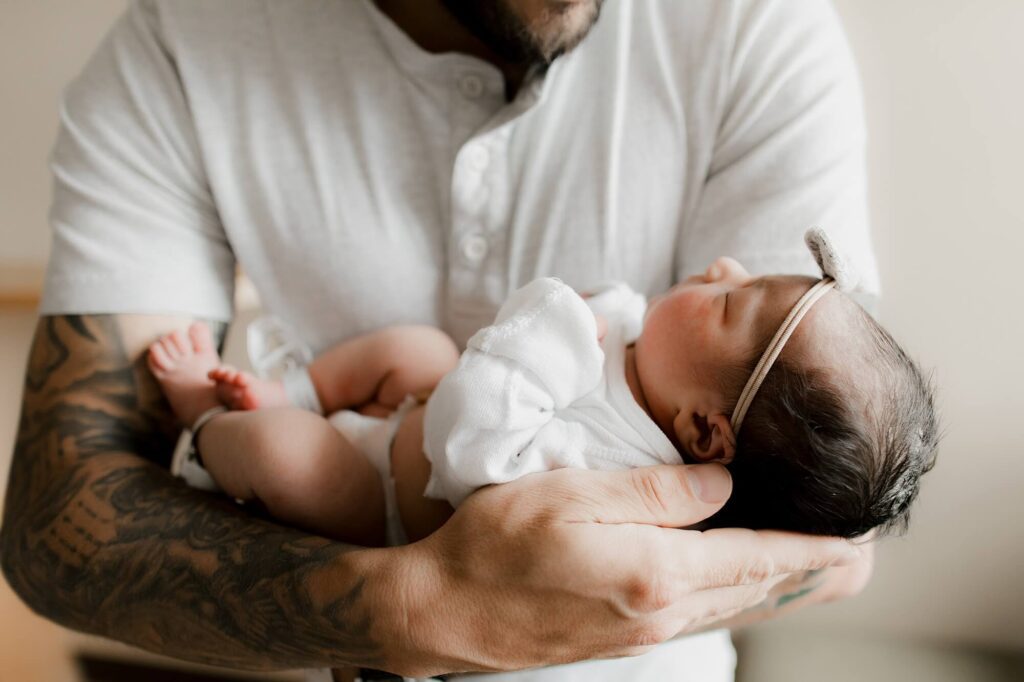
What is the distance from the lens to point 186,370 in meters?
1.13

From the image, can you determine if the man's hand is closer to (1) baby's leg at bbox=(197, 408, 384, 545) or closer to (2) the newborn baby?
(2) the newborn baby

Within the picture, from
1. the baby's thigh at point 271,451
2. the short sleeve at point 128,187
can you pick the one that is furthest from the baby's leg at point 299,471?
the short sleeve at point 128,187

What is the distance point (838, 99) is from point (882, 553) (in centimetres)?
113

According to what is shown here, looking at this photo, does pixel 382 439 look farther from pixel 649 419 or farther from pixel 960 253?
pixel 960 253

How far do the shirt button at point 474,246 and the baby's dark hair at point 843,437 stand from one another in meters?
0.44

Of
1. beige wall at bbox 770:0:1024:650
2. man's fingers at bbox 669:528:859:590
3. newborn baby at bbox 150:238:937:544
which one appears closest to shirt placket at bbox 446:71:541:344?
newborn baby at bbox 150:238:937:544

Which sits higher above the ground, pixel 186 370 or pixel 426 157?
pixel 426 157

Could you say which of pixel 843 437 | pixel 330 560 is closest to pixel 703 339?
pixel 843 437

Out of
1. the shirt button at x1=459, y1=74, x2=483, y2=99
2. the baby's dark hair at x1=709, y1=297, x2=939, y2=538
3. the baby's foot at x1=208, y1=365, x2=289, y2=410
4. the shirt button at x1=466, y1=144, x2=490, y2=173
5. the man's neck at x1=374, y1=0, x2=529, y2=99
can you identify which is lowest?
the baby's foot at x1=208, y1=365, x2=289, y2=410

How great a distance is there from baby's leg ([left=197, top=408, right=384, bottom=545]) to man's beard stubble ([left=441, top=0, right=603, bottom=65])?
2.09 ft

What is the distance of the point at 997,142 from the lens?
145cm

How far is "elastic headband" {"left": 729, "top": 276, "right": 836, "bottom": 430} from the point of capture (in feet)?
2.81

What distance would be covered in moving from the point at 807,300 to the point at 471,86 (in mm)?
623

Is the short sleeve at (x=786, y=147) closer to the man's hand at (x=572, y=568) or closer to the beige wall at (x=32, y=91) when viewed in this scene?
the man's hand at (x=572, y=568)
